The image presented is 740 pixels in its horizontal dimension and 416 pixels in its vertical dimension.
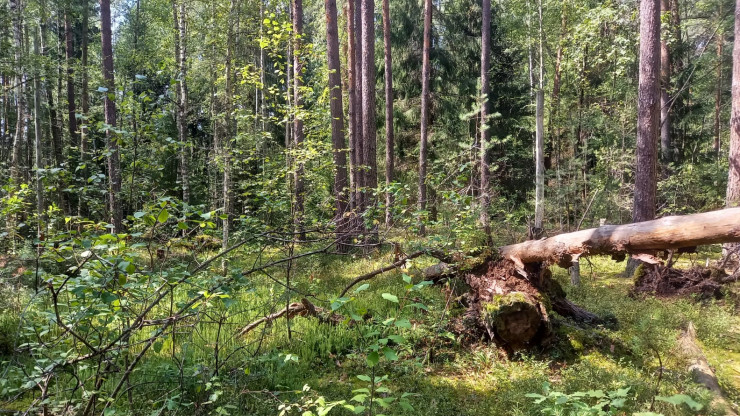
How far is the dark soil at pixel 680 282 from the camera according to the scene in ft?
23.6

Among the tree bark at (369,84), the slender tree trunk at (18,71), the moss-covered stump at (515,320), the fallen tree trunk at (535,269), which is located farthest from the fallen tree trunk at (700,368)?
the slender tree trunk at (18,71)

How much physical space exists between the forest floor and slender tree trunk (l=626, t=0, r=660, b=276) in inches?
96.8

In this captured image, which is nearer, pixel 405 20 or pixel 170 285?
pixel 170 285

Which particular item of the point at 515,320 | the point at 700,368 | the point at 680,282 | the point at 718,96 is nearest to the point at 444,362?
the point at 515,320

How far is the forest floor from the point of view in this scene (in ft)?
11.8

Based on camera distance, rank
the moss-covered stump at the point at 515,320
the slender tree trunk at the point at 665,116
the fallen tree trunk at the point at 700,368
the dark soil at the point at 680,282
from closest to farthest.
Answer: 1. the fallen tree trunk at the point at 700,368
2. the moss-covered stump at the point at 515,320
3. the dark soil at the point at 680,282
4. the slender tree trunk at the point at 665,116

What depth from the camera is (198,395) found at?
130 inches

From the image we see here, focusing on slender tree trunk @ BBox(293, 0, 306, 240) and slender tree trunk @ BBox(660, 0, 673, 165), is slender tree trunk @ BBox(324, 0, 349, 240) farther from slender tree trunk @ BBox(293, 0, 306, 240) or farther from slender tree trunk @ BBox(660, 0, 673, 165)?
slender tree trunk @ BBox(660, 0, 673, 165)

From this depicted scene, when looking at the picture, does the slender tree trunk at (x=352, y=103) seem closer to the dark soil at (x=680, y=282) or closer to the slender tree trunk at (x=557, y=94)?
the dark soil at (x=680, y=282)

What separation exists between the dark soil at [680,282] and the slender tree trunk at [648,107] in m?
1.33

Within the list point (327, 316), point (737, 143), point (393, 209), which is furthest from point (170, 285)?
point (737, 143)

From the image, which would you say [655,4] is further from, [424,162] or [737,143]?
[424,162]

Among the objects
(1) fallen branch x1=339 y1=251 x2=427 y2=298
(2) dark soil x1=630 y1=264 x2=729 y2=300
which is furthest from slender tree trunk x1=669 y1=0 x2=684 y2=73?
(1) fallen branch x1=339 y1=251 x2=427 y2=298

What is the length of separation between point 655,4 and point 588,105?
1017 cm
